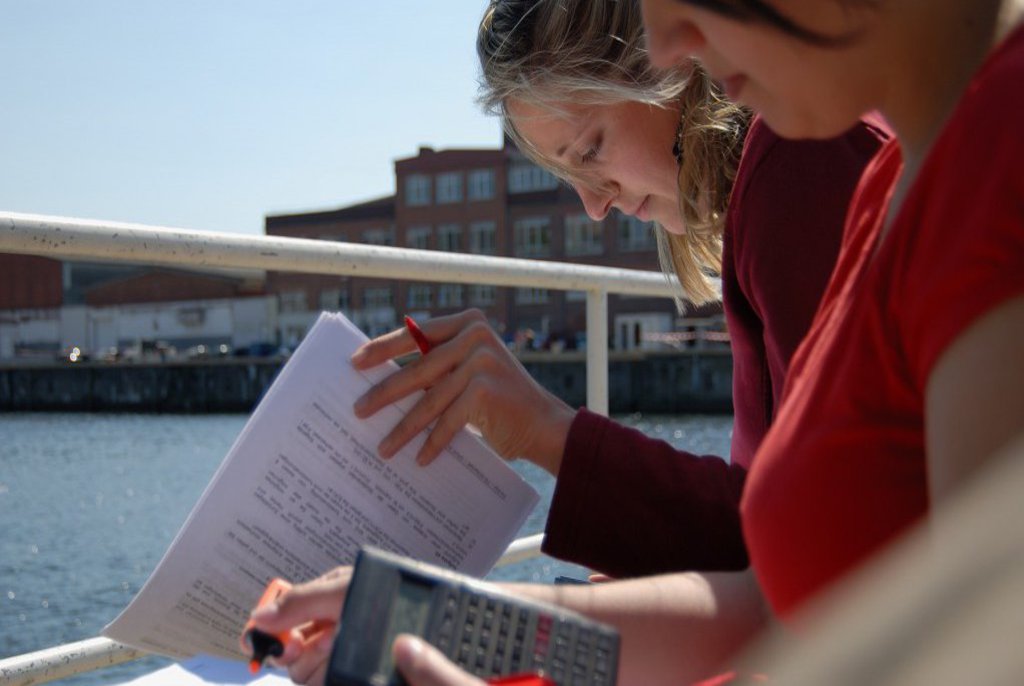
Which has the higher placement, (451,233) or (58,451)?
(451,233)

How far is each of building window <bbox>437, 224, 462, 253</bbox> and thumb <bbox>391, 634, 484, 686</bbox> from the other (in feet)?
114

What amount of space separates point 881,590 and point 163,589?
1.95ft

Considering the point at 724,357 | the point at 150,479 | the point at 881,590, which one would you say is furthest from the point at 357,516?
the point at 724,357

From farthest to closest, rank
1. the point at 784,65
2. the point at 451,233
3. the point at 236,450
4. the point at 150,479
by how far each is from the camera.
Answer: the point at 451,233, the point at 150,479, the point at 236,450, the point at 784,65

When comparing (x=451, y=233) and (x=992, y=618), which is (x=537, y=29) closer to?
(x=992, y=618)

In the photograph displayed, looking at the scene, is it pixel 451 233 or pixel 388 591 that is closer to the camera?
pixel 388 591

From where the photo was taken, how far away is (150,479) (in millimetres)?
19266

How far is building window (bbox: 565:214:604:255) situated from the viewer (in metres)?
33.5

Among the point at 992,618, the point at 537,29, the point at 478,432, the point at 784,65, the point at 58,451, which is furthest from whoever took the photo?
the point at 58,451

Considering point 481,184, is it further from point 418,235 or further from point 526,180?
point 418,235

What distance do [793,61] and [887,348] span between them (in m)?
0.15

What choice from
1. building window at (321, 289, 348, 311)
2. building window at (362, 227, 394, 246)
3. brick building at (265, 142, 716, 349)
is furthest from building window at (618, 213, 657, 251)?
building window at (321, 289, 348, 311)

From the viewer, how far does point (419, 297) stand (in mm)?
34312

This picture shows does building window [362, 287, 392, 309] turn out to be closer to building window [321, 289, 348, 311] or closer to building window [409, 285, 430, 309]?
building window [321, 289, 348, 311]
